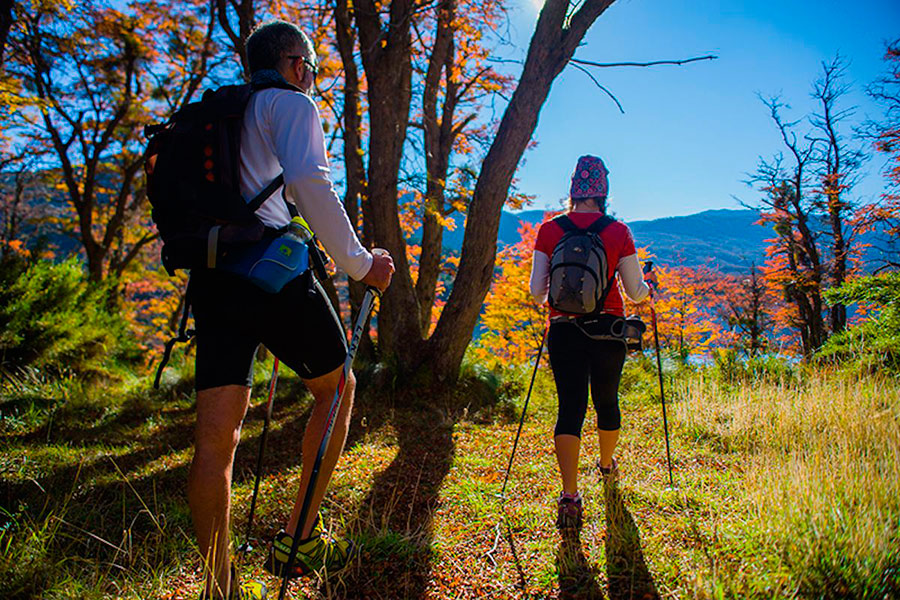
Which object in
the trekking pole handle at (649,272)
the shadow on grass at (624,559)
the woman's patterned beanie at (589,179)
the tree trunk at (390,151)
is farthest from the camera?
the tree trunk at (390,151)

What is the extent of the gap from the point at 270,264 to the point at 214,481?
2.53 ft

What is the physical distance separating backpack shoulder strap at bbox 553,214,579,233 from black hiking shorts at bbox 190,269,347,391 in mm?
1515

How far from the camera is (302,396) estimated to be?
544 cm

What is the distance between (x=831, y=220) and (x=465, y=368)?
729 inches

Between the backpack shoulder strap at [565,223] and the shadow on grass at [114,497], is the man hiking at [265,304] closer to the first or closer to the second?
the shadow on grass at [114,497]

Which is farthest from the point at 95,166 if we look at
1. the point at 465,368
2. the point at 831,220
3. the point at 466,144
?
the point at 831,220

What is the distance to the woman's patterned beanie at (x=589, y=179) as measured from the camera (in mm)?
2617

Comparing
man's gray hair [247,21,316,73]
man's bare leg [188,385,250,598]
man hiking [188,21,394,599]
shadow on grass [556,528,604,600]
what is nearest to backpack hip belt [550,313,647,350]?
shadow on grass [556,528,604,600]

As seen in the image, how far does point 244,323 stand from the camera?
1.63 meters

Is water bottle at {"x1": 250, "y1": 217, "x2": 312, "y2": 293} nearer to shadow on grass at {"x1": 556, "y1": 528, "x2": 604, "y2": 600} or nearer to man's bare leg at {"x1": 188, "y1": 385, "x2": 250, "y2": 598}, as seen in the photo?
man's bare leg at {"x1": 188, "y1": 385, "x2": 250, "y2": 598}

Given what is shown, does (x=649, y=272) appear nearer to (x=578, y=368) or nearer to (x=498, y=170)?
(x=578, y=368)

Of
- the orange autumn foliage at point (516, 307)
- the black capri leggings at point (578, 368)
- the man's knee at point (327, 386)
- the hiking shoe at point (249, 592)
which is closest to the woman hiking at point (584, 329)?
the black capri leggings at point (578, 368)

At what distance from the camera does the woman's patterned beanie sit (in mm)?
2617

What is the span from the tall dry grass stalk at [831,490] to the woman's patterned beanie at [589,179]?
5.71ft
